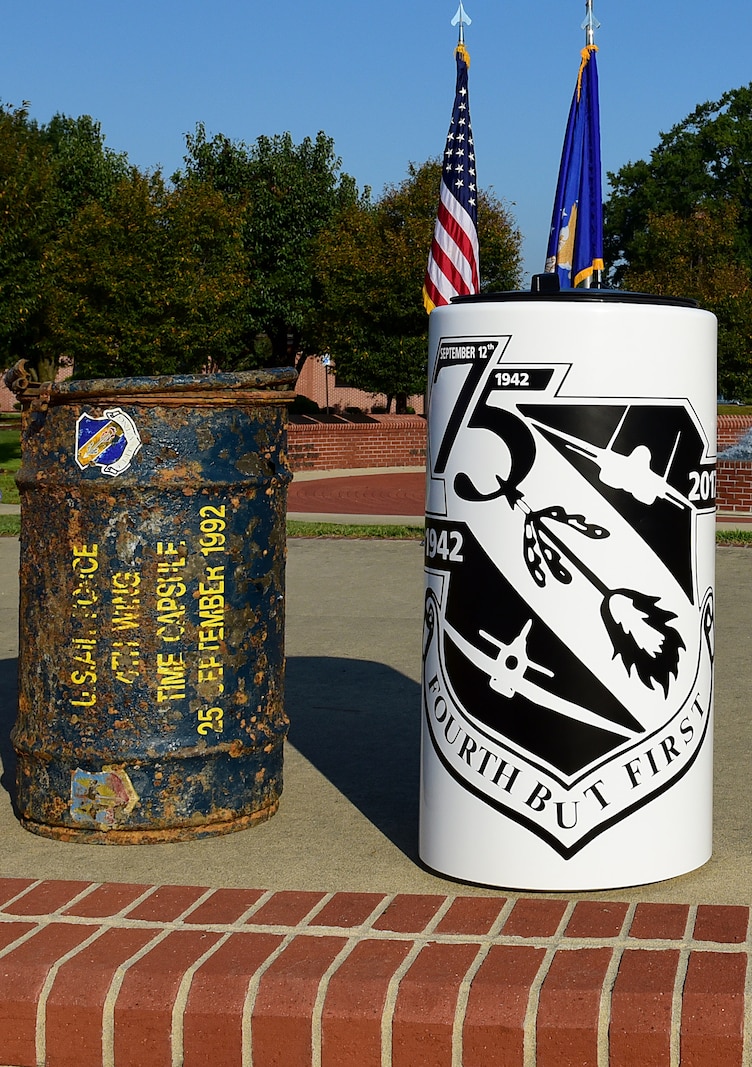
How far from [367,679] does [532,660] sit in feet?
10.3

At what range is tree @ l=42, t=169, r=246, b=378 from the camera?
87.5 feet

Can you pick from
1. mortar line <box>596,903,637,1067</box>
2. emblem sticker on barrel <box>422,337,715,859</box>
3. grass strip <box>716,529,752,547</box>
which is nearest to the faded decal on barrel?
emblem sticker on barrel <box>422,337,715,859</box>

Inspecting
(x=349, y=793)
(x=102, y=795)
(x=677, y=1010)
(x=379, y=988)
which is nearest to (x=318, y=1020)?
(x=379, y=988)

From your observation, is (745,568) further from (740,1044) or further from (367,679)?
(740,1044)

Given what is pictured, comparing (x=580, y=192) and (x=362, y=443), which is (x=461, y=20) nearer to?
(x=580, y=192)

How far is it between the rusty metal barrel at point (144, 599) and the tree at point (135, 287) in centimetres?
2268

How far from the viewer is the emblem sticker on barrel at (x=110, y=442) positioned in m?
3.79

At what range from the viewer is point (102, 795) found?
388 cm

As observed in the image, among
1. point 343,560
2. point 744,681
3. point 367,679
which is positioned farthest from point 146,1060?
point 343,560

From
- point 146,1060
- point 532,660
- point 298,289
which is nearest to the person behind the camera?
point 146,1060

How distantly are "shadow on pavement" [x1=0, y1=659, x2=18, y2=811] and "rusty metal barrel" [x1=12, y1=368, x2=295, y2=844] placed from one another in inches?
23.8

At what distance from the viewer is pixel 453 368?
3.41 m

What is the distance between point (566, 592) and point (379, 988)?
3.55ft

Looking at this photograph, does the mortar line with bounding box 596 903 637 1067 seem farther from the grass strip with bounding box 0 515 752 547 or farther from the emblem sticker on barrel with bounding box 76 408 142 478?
the grass strip with bounding box 0 515 752 547
